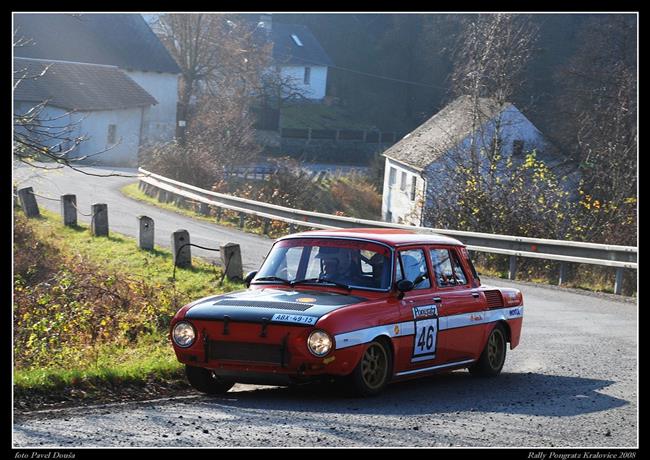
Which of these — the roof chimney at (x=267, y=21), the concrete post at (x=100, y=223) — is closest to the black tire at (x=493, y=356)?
the concrete post at (x=100, y=223)

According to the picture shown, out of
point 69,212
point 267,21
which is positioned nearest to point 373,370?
point 69,212

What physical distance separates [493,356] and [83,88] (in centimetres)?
5372

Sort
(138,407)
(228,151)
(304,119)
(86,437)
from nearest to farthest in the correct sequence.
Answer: (86,437) → (138,407) → (228,151) → (304,119)

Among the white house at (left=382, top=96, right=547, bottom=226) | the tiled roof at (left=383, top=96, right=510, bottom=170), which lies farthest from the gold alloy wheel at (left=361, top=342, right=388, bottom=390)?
the tiled roof at (left=383, top=96, right=510, bottom=170)

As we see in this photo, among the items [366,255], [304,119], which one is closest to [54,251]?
[366,255]

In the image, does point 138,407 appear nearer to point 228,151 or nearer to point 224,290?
point 224,290

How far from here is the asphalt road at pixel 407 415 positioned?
802 cm

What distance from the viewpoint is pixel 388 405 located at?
9.80m

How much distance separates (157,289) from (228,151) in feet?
90.8

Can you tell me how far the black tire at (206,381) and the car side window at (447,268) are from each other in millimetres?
2641

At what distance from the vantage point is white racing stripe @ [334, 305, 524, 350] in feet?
31.9

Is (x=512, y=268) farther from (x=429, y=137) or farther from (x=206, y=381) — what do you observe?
(x=429, y=137)

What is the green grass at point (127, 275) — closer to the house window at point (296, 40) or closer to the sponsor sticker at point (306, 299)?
the sponsor sticker at point (306, 299)

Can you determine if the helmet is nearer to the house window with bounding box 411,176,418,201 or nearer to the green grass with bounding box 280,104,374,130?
the house window with bounding box 411,176,418,201
